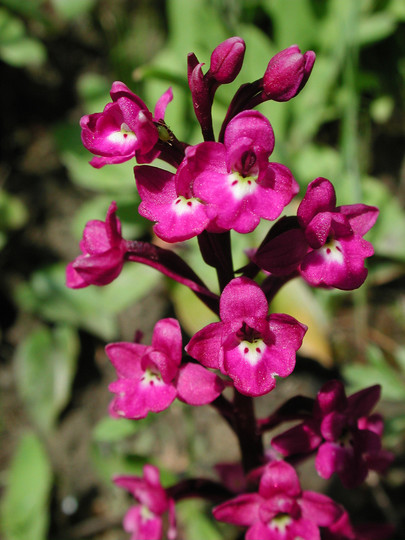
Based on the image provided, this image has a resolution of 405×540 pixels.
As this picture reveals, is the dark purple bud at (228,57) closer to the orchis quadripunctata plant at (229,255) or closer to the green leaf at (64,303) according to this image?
the orchis quadripunctata plant at (229,255)

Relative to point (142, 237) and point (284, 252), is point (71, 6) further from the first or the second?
point (284, 252)

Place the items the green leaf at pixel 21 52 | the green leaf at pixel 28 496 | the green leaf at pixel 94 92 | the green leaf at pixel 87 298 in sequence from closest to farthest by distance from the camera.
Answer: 1. the green leaf at pixel 28 496
2. the green leaf at pixel 87 298
3. the green leaf at pixel 94 92
4. the green leaf at pixel 21 52

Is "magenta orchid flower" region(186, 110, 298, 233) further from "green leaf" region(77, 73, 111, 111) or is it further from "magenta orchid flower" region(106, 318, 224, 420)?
"green leaf" region(77, 73, 111, 111)

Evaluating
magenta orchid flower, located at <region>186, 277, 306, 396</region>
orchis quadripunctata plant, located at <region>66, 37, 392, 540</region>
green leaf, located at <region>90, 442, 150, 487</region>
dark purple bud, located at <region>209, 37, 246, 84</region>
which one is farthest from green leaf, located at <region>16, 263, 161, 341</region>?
dark purple bud, located at <region>209, 37, 246, 84</region>

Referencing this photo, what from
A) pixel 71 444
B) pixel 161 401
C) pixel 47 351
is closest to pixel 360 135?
pixel 47 351

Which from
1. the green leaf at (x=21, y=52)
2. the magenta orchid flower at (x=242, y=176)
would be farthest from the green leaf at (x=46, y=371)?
the magenta orchid flower at (x=242, y=176)

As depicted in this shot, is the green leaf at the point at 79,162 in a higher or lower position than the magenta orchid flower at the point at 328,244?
lower
